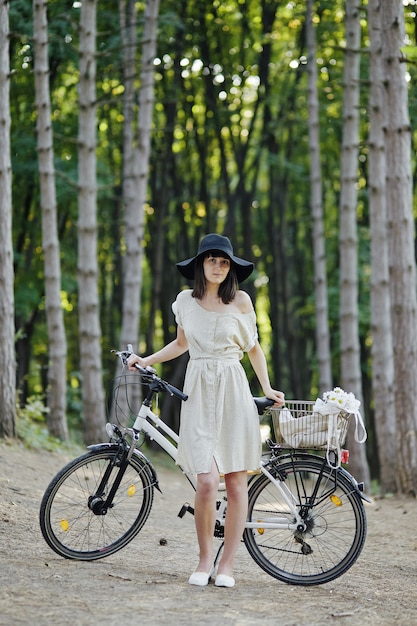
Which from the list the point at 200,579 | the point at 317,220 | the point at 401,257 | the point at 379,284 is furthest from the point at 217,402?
the point at 317,220

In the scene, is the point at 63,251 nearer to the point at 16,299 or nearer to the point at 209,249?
the point at 16,299

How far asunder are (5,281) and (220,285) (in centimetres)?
528

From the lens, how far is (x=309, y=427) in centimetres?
577

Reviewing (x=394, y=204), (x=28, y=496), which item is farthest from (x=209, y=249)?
(x=394, y=204)

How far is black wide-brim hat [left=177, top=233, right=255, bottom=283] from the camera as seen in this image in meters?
5.78

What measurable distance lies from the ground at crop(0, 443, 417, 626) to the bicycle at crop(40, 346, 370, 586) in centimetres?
16

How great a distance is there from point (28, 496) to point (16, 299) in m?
9.04

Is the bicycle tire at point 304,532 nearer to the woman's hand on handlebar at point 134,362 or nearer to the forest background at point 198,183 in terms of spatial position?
the woman's hand on handlebar at point 134,362

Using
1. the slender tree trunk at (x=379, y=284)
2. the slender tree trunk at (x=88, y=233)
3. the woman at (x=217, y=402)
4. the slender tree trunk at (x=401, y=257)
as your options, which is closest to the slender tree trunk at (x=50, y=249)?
the slender tree trunk at (x=88, y=233)

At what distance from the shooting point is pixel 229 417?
5.69 metres

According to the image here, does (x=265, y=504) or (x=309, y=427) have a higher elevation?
(x=309, y=427)

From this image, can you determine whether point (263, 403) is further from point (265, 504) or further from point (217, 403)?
point (265, 504)

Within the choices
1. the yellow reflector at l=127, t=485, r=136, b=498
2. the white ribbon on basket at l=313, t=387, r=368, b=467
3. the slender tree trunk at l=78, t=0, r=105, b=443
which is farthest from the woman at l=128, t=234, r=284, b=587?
the slender tree trunk at l=78, t=0, r=105, b=443

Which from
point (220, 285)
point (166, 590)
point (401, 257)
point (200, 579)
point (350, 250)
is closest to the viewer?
point (166, 590)
